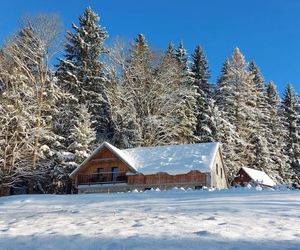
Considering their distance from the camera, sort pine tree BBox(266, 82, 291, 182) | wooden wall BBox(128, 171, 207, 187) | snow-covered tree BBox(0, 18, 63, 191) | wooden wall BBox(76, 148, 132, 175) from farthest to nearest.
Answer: pine tree BBox(266, 82, 291, 182) < wooden wall BBox(76, 148, 132, 175) < snow-covered tree BBox(0, 18, 63, 191) < wooden wall BBox(128, 171, 207, 187)

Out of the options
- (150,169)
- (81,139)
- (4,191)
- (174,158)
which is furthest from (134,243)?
(81,139)

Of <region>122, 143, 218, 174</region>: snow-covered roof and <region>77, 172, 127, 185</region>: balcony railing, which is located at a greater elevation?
<region>122, 143, 218, 174</region>: snow-covered roof

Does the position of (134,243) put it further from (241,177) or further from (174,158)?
(241,177)

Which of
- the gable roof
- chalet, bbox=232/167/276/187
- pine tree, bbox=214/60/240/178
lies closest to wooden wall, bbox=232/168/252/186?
chalet, bbox=232/167/276/187

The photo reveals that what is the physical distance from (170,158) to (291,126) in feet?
98.4

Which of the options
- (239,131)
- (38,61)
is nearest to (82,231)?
(38,61)

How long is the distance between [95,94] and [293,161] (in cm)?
2858

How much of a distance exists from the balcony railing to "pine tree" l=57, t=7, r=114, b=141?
7.50 metres

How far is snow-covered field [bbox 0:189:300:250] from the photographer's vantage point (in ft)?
23.4

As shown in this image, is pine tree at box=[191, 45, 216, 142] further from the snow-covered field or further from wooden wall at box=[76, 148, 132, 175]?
the snow-covered field

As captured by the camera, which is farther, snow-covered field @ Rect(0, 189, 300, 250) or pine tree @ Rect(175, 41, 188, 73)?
pine tree @ Rect(175, 41, 188, 73)

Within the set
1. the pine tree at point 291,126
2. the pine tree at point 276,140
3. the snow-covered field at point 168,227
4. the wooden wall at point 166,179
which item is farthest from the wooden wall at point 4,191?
the pine tree at point 291,126

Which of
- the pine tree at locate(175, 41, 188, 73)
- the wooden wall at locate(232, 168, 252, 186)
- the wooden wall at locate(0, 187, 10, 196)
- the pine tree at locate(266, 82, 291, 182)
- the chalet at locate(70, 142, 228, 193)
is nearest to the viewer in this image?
the chalet at locate(70, 142, 228, 193)

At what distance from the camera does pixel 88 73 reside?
43.9 meters
